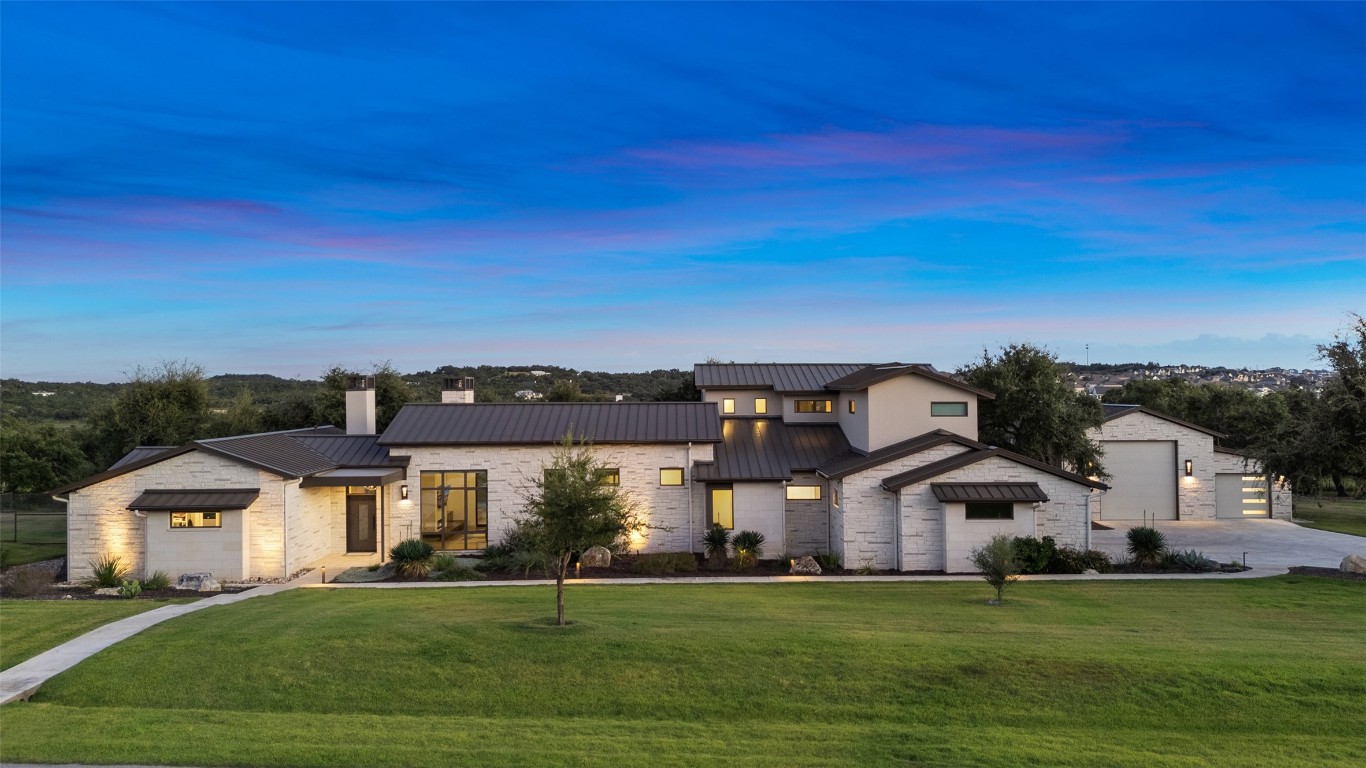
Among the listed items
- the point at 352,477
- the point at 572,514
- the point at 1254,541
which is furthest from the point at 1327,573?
the point at 352,477

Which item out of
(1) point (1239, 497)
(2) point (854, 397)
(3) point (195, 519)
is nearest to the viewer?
(3) point (195, 519)

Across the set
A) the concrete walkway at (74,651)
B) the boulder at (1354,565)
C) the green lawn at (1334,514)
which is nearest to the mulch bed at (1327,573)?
the boulder at (1354,565)

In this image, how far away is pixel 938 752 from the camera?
9469 mm

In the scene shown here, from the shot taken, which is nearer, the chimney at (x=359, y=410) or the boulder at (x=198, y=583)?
the boulder at (x=198, y=583)

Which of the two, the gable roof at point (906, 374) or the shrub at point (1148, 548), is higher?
the gable roof at point (906, 374)

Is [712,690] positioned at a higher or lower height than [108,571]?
lower

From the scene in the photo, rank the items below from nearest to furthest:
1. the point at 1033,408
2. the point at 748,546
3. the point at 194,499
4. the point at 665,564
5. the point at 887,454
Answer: the point at 194,499, the point at 665,564, the point at 887,454, the point at 748,546, the point at 1033,408

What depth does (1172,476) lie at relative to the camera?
32.7 meters

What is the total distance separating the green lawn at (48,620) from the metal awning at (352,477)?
530 centimetres

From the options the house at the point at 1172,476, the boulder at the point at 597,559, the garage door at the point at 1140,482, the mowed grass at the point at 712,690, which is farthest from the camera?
the garage door at the point at 1140,482

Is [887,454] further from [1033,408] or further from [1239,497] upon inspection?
[1239,497]

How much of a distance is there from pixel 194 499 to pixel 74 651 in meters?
8.59

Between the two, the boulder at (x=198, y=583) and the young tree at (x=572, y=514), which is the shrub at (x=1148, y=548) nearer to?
the young tree at (x=572, y=514)

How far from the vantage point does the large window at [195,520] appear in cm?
2159
